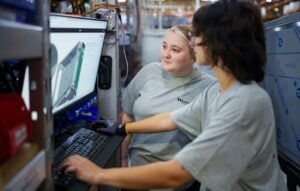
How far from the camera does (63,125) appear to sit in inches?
57.2

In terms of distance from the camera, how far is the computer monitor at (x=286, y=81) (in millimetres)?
1422

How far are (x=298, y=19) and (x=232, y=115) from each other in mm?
620

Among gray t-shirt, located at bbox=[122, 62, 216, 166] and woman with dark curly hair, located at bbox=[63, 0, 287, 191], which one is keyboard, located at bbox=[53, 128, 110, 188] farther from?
gray t-shirt, located at bbox=[122, 62, 216, 166]

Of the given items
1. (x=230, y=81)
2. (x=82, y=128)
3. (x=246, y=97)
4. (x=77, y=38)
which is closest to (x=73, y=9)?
(x=77, y=38)

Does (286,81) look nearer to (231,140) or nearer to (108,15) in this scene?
(231,140)

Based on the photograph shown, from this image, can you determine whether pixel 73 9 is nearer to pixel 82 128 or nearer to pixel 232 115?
pixel 82 128

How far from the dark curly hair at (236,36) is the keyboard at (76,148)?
1.94 feet

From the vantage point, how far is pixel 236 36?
1.05 meters

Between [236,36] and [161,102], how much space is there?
72cm

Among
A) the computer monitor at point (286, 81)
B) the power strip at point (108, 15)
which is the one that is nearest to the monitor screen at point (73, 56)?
the power strip at point (108, 15)

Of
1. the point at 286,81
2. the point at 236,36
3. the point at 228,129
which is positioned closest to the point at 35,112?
the point at 228,129

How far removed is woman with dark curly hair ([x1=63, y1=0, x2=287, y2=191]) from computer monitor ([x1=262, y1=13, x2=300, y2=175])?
0.38 m

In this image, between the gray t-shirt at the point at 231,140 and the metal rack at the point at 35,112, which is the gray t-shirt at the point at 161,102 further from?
the metal rack at the point at 35,112

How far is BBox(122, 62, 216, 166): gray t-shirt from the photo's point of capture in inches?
65.5
